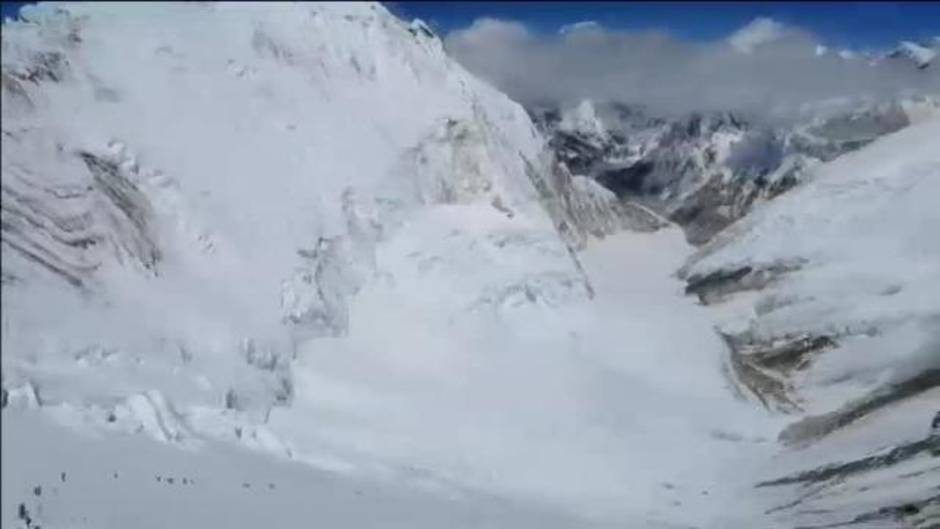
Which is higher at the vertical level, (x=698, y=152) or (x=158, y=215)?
(x=698, y=152)

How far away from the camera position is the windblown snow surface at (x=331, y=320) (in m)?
8.22

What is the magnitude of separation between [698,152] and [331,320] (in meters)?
143

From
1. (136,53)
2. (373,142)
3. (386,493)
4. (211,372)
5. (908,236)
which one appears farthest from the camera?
(908,236)

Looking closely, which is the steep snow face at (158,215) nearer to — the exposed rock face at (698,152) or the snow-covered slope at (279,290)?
the snow-covered slope at (279,290)

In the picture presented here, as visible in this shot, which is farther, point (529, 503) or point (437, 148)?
point (437, 148)

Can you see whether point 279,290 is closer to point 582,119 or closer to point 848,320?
point 848,320

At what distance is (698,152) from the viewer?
538 feet

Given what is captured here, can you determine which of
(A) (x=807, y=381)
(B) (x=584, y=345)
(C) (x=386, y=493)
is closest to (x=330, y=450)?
(C) (x=386, y=493)

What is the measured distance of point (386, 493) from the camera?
57.0ft

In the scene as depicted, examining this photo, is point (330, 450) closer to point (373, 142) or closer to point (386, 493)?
point (386, 493)

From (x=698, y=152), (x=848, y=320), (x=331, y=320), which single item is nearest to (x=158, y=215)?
(x=331, y=320)

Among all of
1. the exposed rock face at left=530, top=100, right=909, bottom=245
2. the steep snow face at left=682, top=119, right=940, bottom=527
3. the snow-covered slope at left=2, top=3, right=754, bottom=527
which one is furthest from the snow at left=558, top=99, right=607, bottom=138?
the snow-covered slope at left=2, top=3, right=754, bottom=527

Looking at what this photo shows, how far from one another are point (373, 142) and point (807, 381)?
3137 centimetres

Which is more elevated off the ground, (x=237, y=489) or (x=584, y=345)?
(x=584, y=345)
